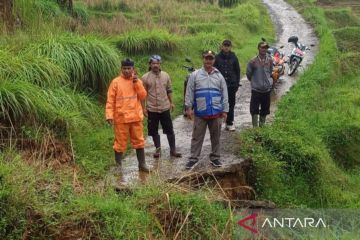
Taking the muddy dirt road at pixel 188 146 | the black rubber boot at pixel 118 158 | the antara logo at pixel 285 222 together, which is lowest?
the antara logo at pixel 285 222

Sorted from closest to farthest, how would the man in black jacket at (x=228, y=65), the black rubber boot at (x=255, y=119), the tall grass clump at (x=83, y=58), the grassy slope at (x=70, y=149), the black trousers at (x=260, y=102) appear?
the grassy slope at (x=70, y=149), the man in black jacket at (x=228, y=65), the black trousers at (x=260, y=102), the tall grass clump at (x=83, y=58), the black rubber boot at (x=255, y=119)

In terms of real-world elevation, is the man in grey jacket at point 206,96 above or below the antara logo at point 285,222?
above

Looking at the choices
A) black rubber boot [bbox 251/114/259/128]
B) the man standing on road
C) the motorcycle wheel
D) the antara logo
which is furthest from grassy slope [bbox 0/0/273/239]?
the motorcycle wheel

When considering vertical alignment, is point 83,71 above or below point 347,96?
above

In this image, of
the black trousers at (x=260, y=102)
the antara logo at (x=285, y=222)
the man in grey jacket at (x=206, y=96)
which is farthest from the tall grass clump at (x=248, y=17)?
the antara logo at (x=285, y=222)

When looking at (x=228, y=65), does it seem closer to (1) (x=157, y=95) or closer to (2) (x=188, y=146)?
(2) (x=188, y=146)

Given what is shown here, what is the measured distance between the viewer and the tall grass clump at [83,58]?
9.67 m

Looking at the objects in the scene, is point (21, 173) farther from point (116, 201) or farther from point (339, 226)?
point (339, 226)

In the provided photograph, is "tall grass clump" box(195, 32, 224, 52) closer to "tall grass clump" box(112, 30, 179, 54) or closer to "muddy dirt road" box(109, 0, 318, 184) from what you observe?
"muddy dirt road" box(109, 0, 318, 184)

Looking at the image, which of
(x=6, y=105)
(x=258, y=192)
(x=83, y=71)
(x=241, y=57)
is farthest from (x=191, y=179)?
(x=241, y=57)

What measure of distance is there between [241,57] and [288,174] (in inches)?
375

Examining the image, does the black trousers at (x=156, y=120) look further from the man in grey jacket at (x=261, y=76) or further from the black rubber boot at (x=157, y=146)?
the man in grey jacket at (x=261, y=76)

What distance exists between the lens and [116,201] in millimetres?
5922

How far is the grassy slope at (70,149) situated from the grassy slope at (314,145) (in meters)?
2.46
